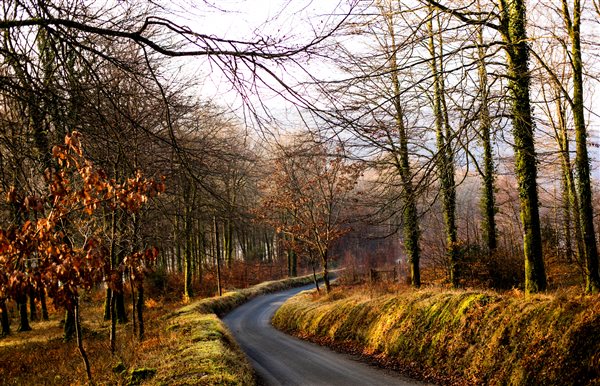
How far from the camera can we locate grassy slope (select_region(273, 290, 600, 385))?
7.68 m

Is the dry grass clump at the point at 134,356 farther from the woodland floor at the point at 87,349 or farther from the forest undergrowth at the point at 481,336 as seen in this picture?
the forest undergrowth at the point at 481,336

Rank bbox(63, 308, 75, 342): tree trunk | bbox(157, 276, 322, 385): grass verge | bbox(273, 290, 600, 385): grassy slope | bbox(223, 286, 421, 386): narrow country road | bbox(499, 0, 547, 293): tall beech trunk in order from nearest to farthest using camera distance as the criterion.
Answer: bbox(273, 290, 600, 385): grassy slope < bbox(157, 276, 322, 385): grass verge < bbox(223, 286, 421, 386): narrow country road < bbox(499, 0, 547, 293): tall beech trunk < bbox(63, 308, 75, 342): tree trunk

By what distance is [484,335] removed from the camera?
31.8 feet

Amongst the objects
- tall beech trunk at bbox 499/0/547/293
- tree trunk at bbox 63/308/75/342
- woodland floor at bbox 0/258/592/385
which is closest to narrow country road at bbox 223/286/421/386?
woodland floor at bbox 0/258/592/385

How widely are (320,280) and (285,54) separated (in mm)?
41681

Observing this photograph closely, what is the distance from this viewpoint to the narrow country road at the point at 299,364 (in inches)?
408

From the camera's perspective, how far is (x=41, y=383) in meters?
A: 11.6

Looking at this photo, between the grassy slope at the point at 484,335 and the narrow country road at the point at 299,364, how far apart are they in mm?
967

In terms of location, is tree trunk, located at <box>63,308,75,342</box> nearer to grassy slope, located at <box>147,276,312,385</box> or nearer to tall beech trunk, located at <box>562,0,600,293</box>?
grassy slope, located at <box>147,276,312,385</box>

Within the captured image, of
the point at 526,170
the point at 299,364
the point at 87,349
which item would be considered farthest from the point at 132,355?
the point at 526,170

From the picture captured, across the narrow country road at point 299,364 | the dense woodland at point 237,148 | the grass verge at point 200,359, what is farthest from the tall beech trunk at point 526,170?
the grass verge at point 200,359

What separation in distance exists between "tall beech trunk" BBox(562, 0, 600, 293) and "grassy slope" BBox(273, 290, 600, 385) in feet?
10.4

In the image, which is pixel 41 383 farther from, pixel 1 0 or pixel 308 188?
pixel 308 188

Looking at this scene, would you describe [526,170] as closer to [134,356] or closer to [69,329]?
[134,356]
